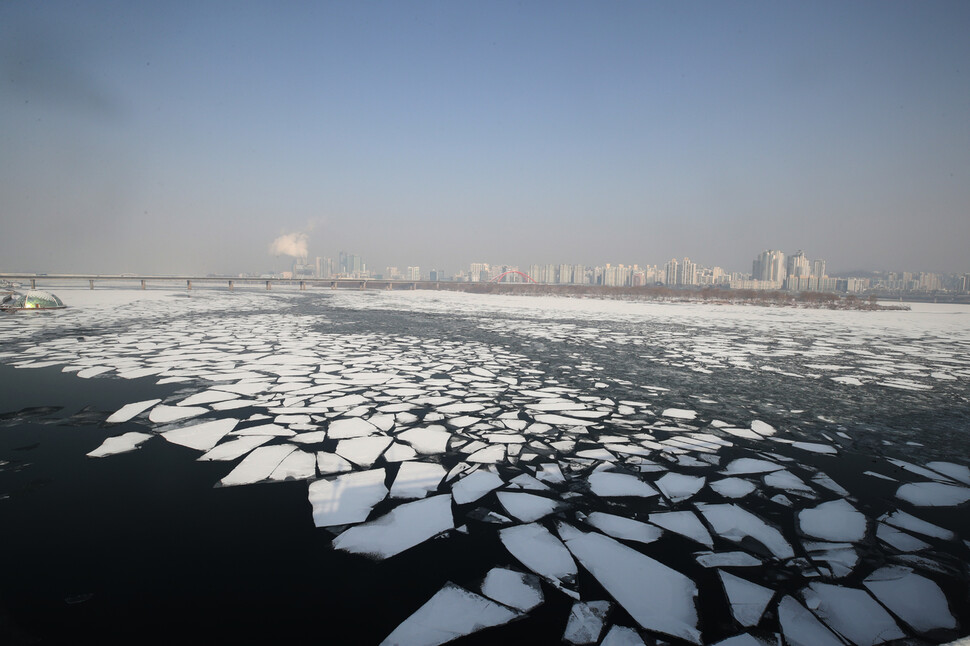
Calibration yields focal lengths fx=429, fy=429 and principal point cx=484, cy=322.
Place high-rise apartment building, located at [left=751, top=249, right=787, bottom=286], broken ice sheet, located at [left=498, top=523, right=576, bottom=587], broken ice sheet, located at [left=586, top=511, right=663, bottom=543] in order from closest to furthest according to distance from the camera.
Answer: broken ice sheet, located at [left=498, top=523, right=576, bottom=587]
broken ice sheet, located at [left=586, top=511, right=663, bottom=543]
high-rise apartment building, located at [left=751, top=249, right=787, bottom=286]

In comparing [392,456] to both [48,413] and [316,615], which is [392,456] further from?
[48,413]

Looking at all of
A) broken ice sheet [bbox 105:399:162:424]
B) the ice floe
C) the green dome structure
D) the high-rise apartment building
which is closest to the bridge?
the green dome structure

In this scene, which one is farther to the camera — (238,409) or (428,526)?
(238,409)

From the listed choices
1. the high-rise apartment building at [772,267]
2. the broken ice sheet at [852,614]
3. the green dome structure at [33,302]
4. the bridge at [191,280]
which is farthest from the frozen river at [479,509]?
the high-rise apartment building at [772,267]

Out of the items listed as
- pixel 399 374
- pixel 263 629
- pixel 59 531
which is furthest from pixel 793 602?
pixel 399 374

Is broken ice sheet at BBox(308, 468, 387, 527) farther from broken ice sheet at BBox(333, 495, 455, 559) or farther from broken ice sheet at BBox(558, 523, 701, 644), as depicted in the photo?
broken ice sheet at BBox(558, 523, 701, 644)

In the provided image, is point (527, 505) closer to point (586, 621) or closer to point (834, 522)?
point (586, 621)

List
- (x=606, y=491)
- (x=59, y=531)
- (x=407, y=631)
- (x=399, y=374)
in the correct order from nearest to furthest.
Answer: (x=407, y=631) < (x=59, y=531) < (x=606, y=491) < (x=399, y=374)
